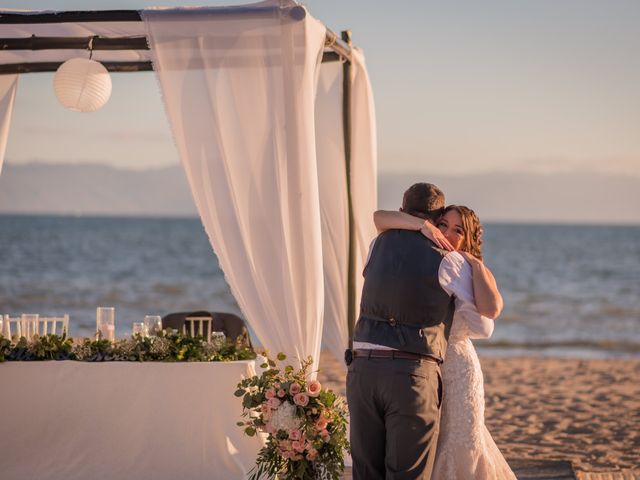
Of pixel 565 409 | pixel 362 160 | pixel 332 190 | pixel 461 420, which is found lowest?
pixel 565 409

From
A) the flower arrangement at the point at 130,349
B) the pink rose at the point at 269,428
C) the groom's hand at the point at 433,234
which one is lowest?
the pink rose at the point at 269,428

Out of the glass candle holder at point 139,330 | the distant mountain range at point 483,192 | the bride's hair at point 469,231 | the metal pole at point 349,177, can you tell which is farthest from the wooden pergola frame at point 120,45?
the distant mountain range at point 483,192

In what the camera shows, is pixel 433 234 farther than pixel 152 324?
No

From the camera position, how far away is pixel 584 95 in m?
28.8

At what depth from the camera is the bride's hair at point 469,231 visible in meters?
4.67

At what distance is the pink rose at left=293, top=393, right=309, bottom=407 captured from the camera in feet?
16.2

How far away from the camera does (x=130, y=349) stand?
5.68 metres

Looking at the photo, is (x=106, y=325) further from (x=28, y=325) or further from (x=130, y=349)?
(x=28, y=325)

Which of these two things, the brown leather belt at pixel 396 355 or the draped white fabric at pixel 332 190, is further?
the draped white fabric at pixel 332 190

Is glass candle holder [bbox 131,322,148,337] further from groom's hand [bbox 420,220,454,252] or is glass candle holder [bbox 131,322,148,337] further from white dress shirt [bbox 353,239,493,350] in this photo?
groom's hand [bbox 420,220,454,252]

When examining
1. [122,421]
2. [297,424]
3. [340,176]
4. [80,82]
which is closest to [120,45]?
[80,82]

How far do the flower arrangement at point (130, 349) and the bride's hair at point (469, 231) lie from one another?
155 cm

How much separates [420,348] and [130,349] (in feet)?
A: 6.21

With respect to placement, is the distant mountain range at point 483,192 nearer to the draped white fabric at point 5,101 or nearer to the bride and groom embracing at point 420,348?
the draped white fabric at point 5,101
